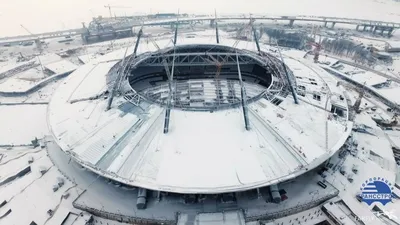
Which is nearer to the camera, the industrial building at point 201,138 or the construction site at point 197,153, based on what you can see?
the industrial building at point 201,138

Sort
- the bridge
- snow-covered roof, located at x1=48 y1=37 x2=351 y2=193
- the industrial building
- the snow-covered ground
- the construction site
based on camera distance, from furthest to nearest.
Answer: the bridge, the snow-covered ground, the construction site, the industrial building, snow-covered roof, located at x1=48 y1=37 x2=351 y2=193

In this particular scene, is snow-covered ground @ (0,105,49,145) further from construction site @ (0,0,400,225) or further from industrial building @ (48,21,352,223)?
industrial building @ (48,21,352,223)

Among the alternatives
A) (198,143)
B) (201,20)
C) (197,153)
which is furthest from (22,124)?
(201,20)

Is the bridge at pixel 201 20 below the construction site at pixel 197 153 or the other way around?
the other way around

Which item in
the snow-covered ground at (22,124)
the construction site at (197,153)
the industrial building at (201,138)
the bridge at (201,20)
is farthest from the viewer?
the bridge at (201,20)

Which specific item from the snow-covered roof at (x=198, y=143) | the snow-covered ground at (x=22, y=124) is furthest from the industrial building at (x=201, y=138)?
the snow-covered ground at (x=22, y=124)

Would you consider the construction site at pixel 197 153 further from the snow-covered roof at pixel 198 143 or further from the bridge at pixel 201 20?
the bridge at pixel 201 20

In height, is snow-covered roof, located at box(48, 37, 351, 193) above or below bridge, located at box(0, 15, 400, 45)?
below

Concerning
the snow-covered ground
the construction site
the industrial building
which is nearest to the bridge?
the construction site

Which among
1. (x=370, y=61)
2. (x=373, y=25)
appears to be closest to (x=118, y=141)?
(x=370, y=61)

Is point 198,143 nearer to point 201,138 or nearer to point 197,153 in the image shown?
point 201,138
